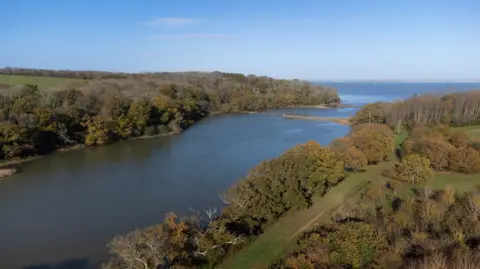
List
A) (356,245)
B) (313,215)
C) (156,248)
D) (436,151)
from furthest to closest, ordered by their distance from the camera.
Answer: (436,151), (313,215), (156,248), (356,245)

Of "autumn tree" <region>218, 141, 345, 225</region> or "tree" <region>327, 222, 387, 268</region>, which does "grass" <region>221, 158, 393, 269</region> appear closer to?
"autumn tree" <region>218, 141, 345, 225</region>

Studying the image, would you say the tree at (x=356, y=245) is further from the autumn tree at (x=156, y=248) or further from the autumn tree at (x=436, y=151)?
the autumn tree at (x=436, y=151)

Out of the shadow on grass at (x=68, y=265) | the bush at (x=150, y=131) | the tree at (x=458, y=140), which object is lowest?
the shadow on grass at (x=68, y=265)

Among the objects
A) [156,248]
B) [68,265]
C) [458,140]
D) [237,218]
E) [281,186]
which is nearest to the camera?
Answer: [156,248]

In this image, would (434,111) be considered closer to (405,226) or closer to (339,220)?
(339,220)

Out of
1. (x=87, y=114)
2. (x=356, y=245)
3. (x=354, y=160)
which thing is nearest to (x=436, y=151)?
(x=354, y=160)

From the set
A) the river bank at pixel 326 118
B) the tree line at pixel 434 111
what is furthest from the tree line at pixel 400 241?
the river bank at pixel 326 118
